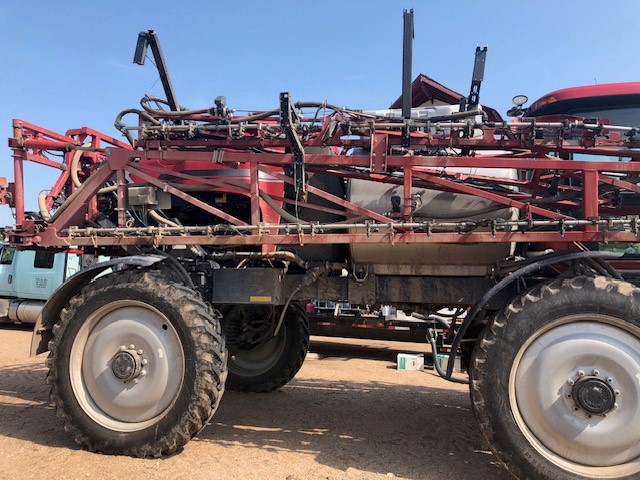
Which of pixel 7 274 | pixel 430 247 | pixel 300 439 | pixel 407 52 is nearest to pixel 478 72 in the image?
pixel 407 52

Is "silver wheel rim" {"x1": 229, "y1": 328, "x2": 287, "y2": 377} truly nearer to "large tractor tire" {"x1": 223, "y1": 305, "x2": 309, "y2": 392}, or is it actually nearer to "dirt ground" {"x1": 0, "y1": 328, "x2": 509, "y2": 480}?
"large tractor tire" {"x1": 223, "y1": 305, "x2": 309, "y2": 392}

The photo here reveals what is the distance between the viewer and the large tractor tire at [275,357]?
597 centimetres

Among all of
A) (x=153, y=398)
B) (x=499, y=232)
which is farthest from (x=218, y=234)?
(x=499, y=232)

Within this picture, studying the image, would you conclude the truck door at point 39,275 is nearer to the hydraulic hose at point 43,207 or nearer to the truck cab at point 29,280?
the truck cab at point 29,280

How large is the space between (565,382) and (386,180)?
1987mm

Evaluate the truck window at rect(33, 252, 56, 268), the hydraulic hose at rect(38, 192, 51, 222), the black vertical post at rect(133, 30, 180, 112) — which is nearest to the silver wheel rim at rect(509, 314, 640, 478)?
the black vertical post at rect(133, 30, 180, 112)

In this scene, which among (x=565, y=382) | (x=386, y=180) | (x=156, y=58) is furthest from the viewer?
(x=156, y=58)

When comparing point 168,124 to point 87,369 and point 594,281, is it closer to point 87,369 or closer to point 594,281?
point 87,369

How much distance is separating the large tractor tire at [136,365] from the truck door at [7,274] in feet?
33.9

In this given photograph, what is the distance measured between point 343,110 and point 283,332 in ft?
9.75

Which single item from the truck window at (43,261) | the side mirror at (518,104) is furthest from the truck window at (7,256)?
the side mirror at (518,104)

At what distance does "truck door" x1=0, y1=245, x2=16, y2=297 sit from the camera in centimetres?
1288

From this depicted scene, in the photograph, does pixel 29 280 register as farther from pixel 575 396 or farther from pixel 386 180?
pixel 575 396

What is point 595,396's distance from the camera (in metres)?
3.21
